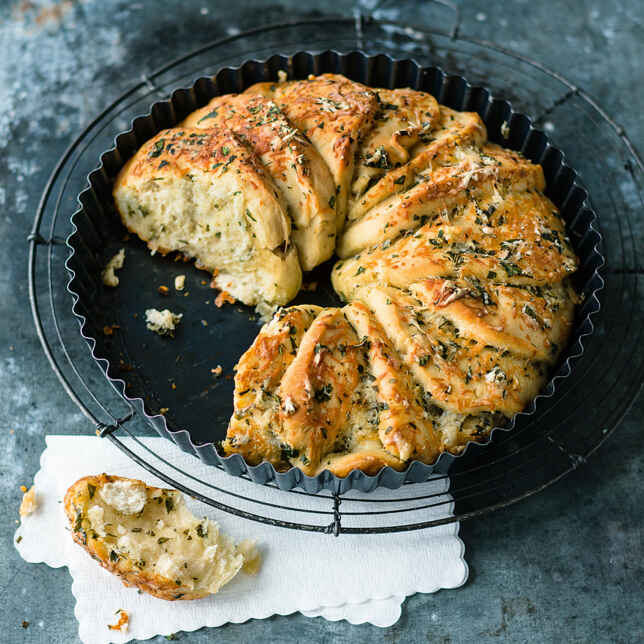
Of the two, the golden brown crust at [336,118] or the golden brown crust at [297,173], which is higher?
the golden brown crust at [336,118]

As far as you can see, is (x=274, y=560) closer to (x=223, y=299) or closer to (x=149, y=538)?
(x=149, y=538)

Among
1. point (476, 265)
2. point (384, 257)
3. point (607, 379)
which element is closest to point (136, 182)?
point (384, 257)

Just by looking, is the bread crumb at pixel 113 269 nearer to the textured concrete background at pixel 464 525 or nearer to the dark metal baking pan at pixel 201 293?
the dark metal baking pan at pixel 201 293

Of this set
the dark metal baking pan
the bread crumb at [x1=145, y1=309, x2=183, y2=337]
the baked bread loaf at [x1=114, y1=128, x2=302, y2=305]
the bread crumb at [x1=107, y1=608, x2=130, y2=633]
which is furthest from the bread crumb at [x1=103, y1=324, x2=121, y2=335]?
the bread crumb at [x1=107, y1=608, x2=130, y2=633]

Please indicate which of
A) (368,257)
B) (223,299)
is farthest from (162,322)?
(368,257)

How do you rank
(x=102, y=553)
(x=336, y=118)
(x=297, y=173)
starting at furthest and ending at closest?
(x=336, y=118) < (x=297, y=173) < (x=102, y=553)

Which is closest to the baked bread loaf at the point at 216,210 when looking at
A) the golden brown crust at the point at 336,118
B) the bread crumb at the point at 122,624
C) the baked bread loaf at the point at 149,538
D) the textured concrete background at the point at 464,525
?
the golden brown crust at the point at 336,118

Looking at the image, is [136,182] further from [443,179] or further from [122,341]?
[443,179]
